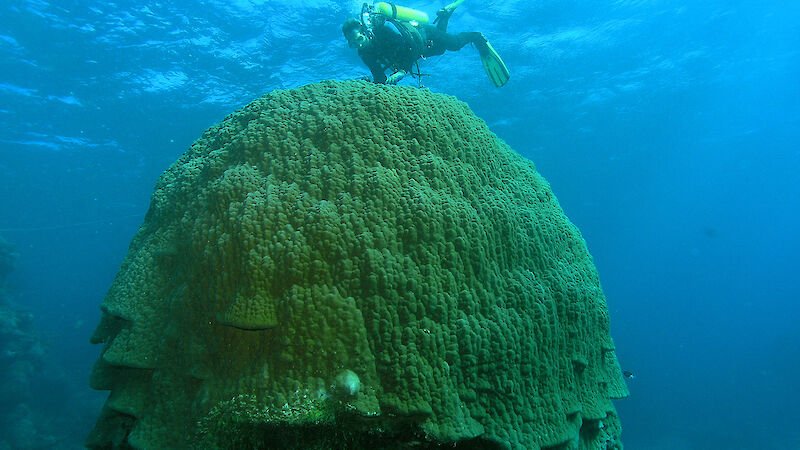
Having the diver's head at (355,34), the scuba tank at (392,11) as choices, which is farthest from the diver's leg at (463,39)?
the diver's head at (355,34)

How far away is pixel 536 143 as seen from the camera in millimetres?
30953

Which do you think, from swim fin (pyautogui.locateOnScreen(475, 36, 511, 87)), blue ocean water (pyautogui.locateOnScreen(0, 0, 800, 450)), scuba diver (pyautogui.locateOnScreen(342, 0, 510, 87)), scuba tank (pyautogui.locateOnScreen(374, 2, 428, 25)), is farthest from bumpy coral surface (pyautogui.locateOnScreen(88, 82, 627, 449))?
blue ocean water (pyautogui.locateOnScreen(0, 0, 800, 450))

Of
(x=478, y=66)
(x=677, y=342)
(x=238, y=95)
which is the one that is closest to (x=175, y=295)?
(x=478, y=66)

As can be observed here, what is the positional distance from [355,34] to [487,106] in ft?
64.7

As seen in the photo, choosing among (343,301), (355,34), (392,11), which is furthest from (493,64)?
(343,301)

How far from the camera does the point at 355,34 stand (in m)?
5.73

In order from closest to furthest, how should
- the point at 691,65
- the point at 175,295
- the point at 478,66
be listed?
the point at 175,295, the point at 478,66, the point at 691,65

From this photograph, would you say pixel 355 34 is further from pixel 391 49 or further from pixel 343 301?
pixel 343 301

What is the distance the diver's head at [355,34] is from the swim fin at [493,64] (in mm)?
3378

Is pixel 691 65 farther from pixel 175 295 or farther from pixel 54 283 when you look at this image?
pixel 54 283

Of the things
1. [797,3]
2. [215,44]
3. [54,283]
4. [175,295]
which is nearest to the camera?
[175,295]

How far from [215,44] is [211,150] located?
53.4 ft

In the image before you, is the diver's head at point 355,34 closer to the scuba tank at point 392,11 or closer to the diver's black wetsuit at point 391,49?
the diver's black wetsuit at point 391,49

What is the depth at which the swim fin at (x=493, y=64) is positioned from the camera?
8.10 m
